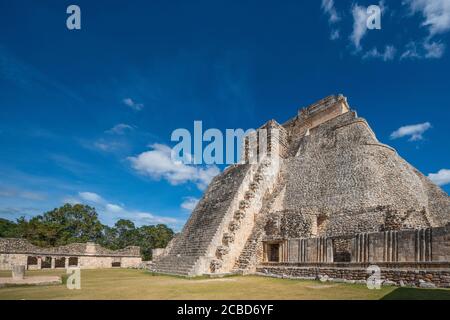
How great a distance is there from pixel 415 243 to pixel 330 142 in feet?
39.7

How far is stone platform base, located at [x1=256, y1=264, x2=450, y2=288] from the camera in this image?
27.8ft

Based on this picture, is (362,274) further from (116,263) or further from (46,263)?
(46,263)

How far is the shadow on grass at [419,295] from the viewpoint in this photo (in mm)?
6672

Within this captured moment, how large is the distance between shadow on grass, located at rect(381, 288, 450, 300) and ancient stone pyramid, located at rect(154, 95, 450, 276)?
4.40m

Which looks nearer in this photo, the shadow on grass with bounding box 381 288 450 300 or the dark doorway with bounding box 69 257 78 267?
the shadow on grass with bounding box 381 288 450 300

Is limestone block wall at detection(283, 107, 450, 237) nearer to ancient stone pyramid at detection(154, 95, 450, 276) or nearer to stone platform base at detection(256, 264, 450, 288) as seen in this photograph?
ancient stone pyramid at detection(154, 95, 450, 276)

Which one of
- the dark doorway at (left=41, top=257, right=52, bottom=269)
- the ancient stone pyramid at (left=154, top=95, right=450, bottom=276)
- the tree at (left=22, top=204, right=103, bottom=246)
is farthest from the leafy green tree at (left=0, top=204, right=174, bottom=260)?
the ancient stone pyramid at (left=154, top=95, right=450, bottom=276)

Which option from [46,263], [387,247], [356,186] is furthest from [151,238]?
[387,247]

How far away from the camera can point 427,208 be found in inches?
675

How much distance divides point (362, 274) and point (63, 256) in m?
25.7

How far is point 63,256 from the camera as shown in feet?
90.1

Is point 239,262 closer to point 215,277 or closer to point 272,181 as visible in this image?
point 215,277

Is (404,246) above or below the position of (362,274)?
above

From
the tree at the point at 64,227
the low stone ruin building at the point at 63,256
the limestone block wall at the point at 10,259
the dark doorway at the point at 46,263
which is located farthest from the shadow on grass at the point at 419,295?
the tree at the point at 64,227
